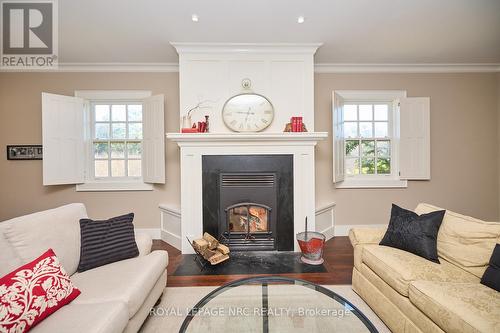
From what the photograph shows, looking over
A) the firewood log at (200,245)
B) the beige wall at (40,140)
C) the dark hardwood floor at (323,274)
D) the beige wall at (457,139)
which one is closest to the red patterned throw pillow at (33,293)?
the dark hardwood floor at (323,274)

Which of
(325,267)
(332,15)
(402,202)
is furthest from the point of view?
(402,202)

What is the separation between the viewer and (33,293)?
44.9 inches

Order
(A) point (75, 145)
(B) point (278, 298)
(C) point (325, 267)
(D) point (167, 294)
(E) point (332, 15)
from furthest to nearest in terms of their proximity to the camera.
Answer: (A) point (75, 145) < (C) point (325, 267) < (E) point (332, 15) < (D) point (167, 294) < (B) point (278, 298)

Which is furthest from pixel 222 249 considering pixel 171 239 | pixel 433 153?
pixel 433 153

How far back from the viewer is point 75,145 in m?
3.30

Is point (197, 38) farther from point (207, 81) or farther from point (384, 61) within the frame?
point (384, 61)

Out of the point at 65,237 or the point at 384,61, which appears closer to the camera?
the point at 65,237

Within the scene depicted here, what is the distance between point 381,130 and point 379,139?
0.16 metres

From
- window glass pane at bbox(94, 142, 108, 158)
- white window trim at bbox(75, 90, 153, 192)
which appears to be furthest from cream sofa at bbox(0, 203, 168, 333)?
window glass pane at bbox(94, 142, 108, 158)

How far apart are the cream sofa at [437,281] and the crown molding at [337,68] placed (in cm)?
241

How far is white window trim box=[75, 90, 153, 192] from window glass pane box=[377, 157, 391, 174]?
382cm

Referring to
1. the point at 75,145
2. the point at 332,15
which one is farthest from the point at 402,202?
the point at 75,145

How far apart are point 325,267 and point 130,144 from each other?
343 centimetres

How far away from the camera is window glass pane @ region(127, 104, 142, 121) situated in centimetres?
353
